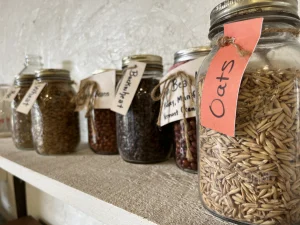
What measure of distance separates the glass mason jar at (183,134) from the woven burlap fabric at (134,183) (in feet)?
0.06

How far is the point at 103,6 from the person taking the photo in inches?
28.4

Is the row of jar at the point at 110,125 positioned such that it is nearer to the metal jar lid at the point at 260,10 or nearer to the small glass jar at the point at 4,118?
the metal jar lid at the point at 260,10

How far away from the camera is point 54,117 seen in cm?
58

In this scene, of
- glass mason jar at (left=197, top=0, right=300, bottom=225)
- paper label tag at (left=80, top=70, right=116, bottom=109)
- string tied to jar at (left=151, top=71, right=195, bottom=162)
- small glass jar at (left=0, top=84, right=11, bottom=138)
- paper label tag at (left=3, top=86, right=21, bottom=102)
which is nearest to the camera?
glass mason jar at (left=197, top=0, right=300, bottom=225)

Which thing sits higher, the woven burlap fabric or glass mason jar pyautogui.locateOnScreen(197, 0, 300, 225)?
glass mason jar pyautogui.locateOnScreen(197, 0, 300, 225)

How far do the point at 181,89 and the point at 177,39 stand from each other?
0.21 meters

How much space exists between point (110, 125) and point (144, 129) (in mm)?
125

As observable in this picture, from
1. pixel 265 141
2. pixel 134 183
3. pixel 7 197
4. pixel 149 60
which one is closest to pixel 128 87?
pixel 149 60

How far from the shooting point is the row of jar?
0.43 meters

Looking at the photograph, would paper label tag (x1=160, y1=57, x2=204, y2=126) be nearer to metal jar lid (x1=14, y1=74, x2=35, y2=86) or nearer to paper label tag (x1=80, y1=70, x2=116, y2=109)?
paper label tag (x1=80, y1=70, x2=116, y2=109)

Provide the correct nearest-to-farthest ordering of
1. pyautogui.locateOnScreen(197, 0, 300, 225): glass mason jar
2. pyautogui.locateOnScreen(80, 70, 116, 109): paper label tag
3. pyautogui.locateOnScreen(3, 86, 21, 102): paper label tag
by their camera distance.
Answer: pyautogui.locateOnScreen(197, 0, 300, 225): glass mason jar, pyautogui.locateOnScreen(80, 70, 116, 109): paper label tag, pyautogui.locateOnScreen(3, 86, 21, 102): paper label tag

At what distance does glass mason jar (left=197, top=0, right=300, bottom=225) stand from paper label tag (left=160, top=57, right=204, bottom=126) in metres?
0.14

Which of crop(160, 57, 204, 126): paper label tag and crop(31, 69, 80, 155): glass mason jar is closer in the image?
crop(160, 57, 204, 126): paper label tag

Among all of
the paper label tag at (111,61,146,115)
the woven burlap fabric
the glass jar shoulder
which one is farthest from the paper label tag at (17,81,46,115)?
the paper label tag at (111,61,146,115)
